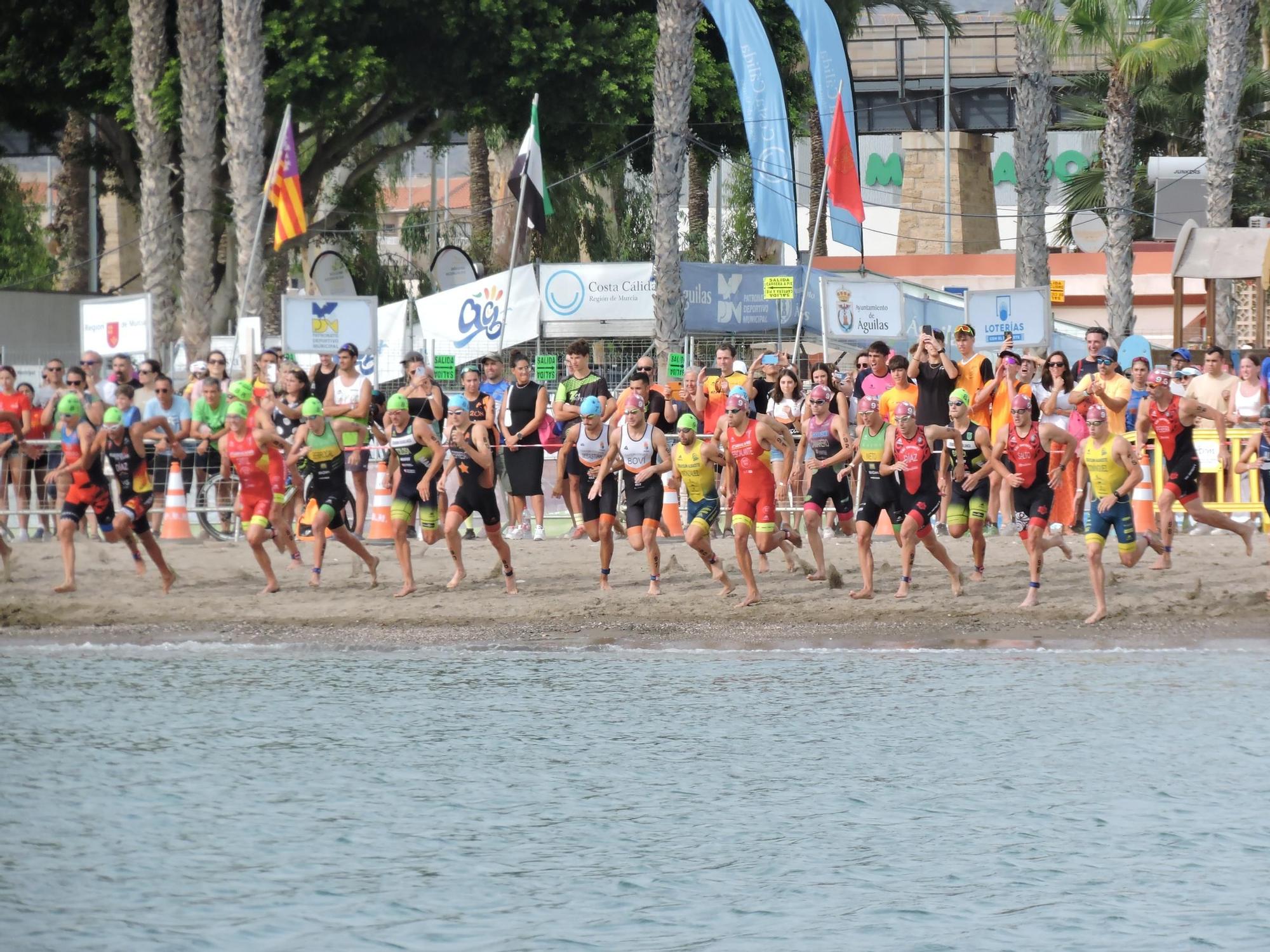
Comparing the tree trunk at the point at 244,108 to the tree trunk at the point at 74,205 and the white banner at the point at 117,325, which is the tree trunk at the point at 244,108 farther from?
the tree trunk at the point at 74,205

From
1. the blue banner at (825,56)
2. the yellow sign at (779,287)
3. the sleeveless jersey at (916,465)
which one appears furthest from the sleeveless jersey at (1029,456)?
the blue banner at (825,56)

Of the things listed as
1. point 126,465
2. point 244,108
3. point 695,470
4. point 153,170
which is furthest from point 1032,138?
point 126,465

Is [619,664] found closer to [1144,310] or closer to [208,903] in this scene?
[208,903]

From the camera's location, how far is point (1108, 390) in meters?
17.3

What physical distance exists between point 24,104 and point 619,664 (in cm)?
2534

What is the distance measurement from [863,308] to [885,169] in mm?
37335

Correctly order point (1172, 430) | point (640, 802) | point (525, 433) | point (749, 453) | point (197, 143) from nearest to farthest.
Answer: point (640, 802), point (749, 453), point (1172, 430), point (525, 433), point (197, 143)

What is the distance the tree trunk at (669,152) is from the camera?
2505cm

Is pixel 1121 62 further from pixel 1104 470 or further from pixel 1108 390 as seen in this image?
pixel 1104 470

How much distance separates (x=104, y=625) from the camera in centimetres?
1625

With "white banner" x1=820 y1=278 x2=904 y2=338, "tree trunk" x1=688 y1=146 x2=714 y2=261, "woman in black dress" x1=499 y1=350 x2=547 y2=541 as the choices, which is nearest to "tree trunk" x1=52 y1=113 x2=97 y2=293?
"tree trunk" x1=688 y1=146 x2=714 y2=261

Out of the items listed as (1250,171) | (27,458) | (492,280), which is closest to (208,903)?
(27,458)

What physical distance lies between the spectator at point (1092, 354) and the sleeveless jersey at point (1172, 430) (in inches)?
42.0

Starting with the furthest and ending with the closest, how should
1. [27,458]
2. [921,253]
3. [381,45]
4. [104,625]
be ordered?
[921,253], [381,45], [27,458], [104,625]
